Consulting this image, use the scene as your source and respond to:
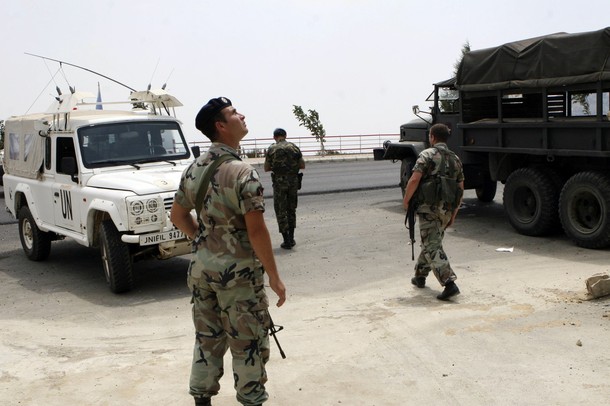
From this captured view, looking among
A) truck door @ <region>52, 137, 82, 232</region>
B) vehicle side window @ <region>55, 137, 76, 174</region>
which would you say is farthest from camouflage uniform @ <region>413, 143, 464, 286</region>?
vehicle side window @ <region>55, 137, 76, 174</region>

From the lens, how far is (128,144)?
9.84 metres

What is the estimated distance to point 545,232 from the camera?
1127cm

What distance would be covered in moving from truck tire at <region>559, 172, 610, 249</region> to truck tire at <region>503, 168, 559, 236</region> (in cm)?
35

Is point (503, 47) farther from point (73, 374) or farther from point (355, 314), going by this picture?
point (73, 374)

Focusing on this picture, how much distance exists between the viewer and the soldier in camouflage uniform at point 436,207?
768cm

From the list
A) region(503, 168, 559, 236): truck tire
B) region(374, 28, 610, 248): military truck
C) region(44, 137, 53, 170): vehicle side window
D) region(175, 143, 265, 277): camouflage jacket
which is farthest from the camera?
region(503, 168, 559, 236): truck tire

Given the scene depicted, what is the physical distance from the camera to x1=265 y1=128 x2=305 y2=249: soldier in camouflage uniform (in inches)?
436

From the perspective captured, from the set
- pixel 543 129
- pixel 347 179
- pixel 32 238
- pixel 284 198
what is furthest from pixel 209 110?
pixel 347 179

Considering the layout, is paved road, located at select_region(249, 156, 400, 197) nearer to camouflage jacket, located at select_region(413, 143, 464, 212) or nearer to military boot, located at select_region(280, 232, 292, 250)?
military boot, located at select_region(280, 232, 292, 250)

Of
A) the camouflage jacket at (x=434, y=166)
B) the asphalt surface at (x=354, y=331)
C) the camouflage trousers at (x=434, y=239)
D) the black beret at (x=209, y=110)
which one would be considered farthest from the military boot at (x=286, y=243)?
the black beret at (x=209, y=110)

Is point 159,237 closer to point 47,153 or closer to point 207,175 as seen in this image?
point 47,153

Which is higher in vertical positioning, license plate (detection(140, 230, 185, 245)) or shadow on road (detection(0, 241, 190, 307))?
license plate (detection(140, 230, 185, 245))

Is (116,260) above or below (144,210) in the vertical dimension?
below

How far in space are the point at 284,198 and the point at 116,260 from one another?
10.2 ft
